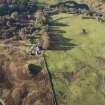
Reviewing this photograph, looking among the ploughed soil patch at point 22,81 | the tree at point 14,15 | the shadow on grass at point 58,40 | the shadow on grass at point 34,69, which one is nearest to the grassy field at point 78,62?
the shadow on grass at point 58,40

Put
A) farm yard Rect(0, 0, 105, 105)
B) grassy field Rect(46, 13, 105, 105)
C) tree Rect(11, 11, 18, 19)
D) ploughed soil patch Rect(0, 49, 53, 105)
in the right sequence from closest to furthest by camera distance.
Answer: ploughed soil patch Rect(0, 49, 53, 105) < farm yard Rect(0, 0, 105, 105) < grassy field Rect(46, 13, 105, 105) < tree Rect(11, 11, 18, 19)

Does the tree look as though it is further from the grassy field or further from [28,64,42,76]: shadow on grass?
[28,64,42,76]: shadow on grass

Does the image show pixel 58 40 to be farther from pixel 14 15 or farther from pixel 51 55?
pixel 14 15

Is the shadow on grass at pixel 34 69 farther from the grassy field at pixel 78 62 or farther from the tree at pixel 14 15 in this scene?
the tree at pixel 14 15

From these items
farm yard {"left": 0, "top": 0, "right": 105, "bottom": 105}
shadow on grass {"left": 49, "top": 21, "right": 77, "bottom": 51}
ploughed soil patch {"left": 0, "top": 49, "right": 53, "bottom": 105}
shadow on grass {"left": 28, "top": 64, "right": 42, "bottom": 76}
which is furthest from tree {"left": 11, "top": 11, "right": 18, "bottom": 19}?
shadow on grass {"left": 28, "top": 64, "right": 42, "bottom": 76}

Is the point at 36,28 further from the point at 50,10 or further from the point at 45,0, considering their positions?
the point at 45,0

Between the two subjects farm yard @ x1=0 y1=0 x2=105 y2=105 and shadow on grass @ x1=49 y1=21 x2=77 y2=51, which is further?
shadow on grass @ x1=49 y1=21 x2=77 y2=51

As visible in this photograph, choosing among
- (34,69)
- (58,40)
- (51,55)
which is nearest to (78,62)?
(51,55)

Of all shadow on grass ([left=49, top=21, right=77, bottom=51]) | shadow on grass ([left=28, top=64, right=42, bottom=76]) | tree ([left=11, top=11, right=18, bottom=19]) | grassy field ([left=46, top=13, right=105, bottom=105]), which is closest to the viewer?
grassy field ([left=46, top=13, right=105, bottom=105])
